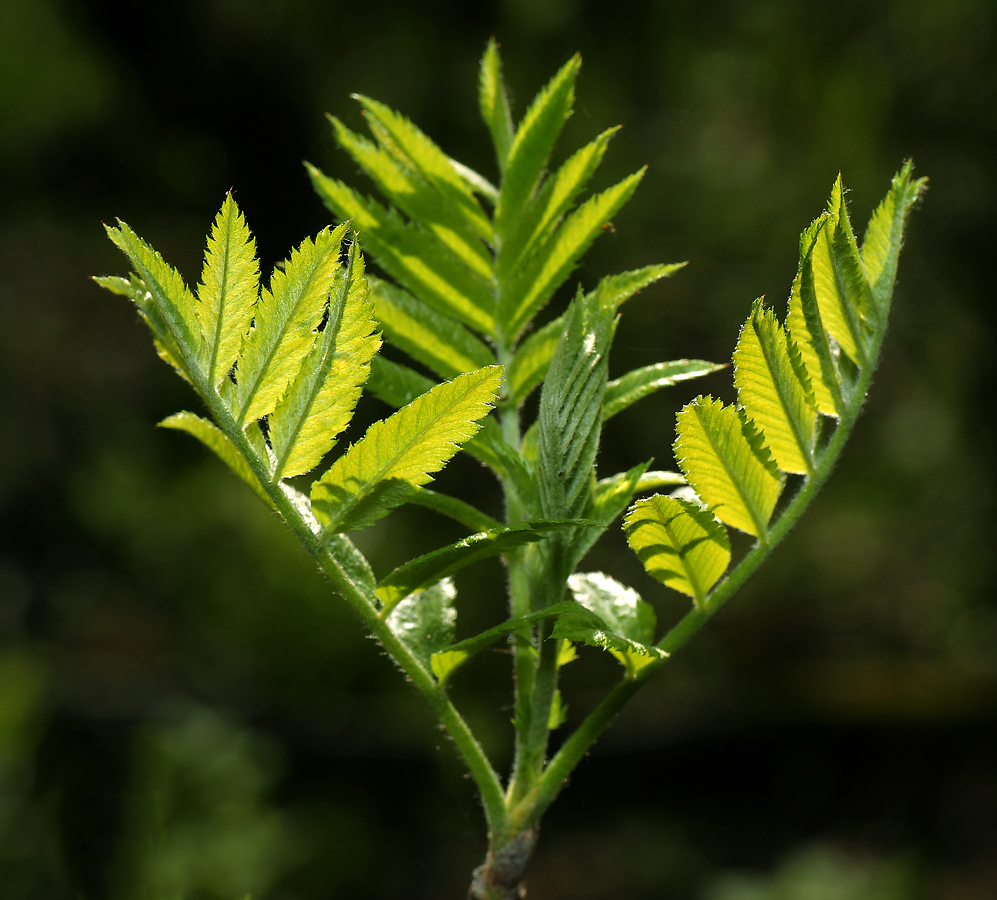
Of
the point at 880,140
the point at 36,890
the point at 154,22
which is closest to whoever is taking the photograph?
the point at 36,890

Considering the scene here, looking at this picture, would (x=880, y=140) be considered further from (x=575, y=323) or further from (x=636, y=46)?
(x=575, y=323)

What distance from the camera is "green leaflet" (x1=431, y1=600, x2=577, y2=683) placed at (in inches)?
15.6

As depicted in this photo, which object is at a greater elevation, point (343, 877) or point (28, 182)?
point (28, 182)

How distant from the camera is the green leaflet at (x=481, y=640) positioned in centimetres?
40

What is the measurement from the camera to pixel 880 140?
139 inches

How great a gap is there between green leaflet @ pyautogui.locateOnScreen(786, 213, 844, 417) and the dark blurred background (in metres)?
2.75

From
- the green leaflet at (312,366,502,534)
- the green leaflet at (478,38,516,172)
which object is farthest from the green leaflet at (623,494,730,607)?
the green leaflet at (478,38,516,172)

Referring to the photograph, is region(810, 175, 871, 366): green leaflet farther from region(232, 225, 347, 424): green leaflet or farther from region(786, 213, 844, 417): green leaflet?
region(232, 225, 347, 424): green leaflet

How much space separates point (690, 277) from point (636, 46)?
1.11 meters

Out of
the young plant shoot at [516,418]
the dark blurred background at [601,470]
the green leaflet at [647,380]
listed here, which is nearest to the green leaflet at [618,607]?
the young plant shoot at [516,418]

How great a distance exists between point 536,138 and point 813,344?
0.26 meters

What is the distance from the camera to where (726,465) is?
17.5 inches

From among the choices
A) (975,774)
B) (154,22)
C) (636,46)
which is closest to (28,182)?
(154,22)

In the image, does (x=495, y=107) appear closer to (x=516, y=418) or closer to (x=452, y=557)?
(x=516, y=418)
